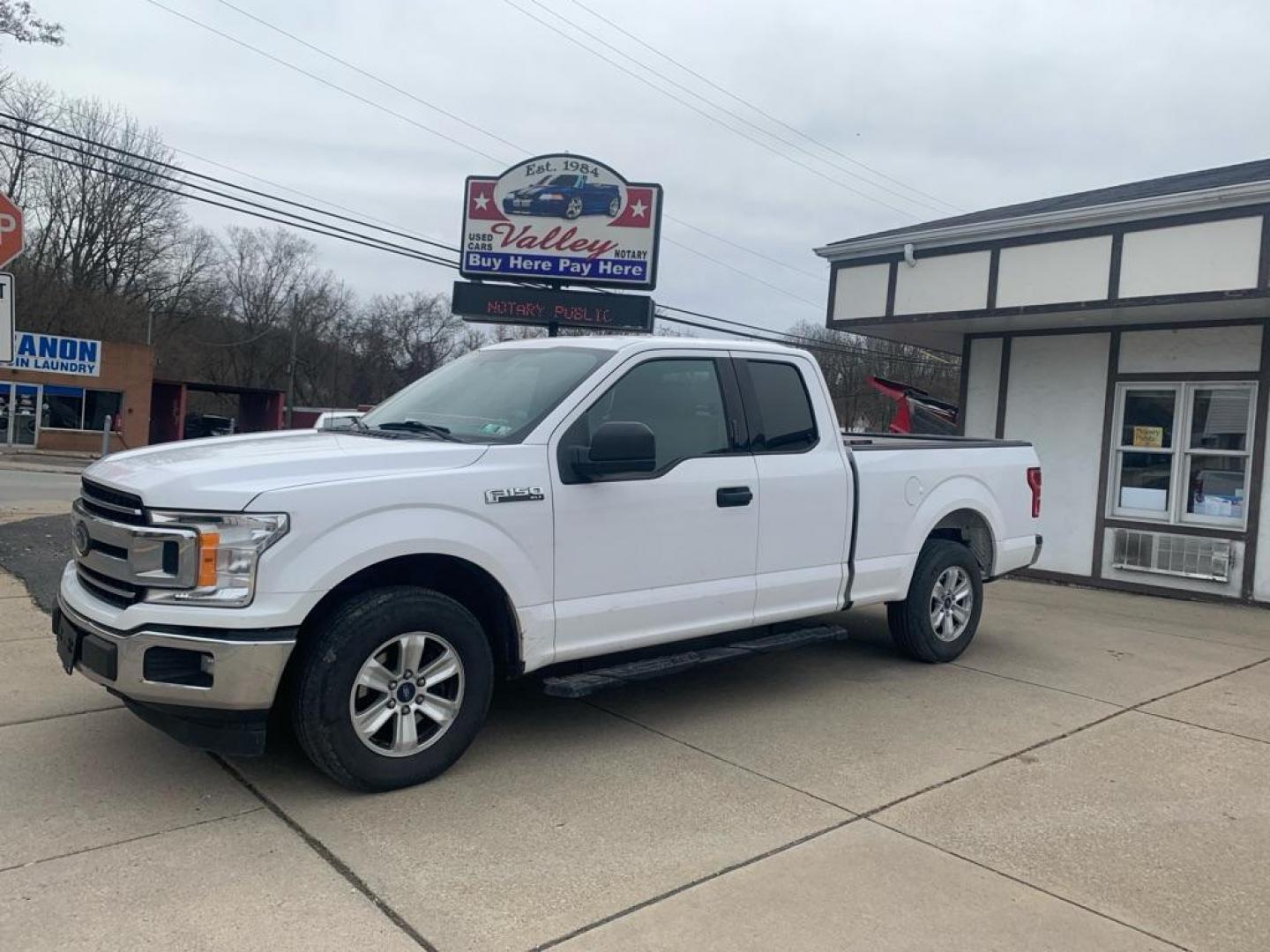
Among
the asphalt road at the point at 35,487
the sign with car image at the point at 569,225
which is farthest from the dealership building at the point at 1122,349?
the asphalt road at the point at 35,487

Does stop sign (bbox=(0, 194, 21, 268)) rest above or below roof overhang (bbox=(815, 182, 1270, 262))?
below

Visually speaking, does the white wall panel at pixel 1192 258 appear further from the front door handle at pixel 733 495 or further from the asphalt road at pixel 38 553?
the asphalt road at pixel 38 553

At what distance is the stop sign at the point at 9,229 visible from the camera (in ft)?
24.9

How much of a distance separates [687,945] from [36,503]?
1478 cm

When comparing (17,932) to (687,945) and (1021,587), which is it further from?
(1021,587)

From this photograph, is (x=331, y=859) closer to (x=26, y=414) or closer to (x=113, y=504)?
(x=113, y=504)

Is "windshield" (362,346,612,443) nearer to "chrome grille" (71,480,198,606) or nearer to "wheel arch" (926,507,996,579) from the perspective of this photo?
"chrome grille" (71,480,198,606)

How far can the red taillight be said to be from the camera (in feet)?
24.7

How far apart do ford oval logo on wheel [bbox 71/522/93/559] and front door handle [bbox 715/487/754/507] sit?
9.51 feet

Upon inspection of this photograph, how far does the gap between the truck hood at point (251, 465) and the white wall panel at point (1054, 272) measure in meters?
7.62

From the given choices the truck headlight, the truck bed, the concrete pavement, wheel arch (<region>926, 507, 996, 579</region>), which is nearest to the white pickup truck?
the truck headlight

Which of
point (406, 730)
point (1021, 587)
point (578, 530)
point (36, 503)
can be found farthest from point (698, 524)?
point (36, 503)

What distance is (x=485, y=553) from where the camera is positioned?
4367 millimetres

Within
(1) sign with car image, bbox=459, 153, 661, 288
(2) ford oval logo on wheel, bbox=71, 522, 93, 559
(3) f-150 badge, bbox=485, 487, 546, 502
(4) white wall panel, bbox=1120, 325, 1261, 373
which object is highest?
(1) sign with car image, bbox=459, 153, 661, 288
